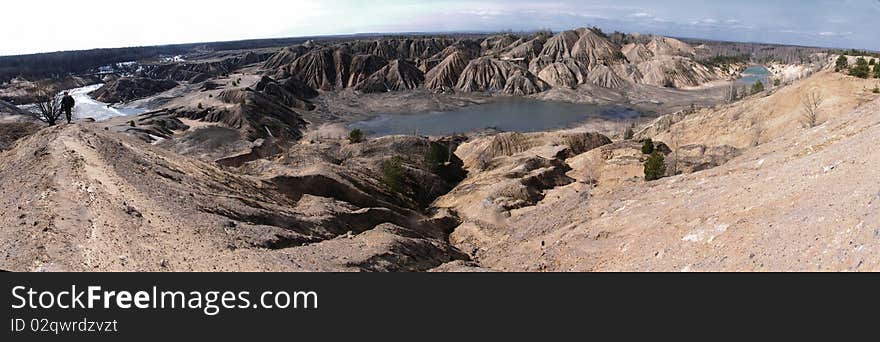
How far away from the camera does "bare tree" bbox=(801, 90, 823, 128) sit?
35.7 metres

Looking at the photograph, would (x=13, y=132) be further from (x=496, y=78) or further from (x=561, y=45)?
(x=561, y=45)

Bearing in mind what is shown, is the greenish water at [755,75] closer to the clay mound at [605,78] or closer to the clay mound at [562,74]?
the clay mound at [605,78]

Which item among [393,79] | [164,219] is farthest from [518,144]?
[393,79]

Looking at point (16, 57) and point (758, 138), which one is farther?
point (16, 57)

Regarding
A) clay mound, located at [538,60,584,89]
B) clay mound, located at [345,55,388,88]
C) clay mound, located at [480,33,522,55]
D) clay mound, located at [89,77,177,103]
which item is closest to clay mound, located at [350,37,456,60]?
clay mound, located at [480,33,522,55]

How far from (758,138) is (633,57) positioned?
3989 inches

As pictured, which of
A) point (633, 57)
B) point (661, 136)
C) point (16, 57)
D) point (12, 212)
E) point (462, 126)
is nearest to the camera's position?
point (12, 212)

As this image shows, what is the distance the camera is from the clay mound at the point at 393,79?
11406 centimetres

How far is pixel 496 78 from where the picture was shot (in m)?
116

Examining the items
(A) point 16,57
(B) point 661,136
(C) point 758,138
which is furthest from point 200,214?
(A) point 16,57

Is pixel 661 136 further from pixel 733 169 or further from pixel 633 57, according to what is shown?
pixel 633 57

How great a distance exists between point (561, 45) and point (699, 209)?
12817 centimetres

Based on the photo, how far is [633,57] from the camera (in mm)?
132625

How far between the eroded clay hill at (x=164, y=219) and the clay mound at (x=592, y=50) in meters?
114
